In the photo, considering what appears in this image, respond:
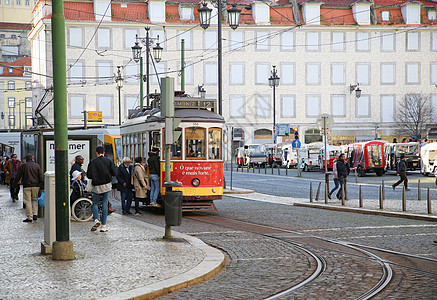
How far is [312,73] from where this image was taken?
74.6m

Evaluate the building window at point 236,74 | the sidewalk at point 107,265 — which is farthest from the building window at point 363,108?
the sidewalk at point 107,265

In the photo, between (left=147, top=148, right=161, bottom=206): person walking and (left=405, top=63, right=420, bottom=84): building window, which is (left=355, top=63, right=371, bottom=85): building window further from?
(left=147, top=148, right=161, bottom=206): person walking

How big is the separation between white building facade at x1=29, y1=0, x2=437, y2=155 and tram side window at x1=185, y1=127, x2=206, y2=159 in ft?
171

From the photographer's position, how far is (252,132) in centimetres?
7494

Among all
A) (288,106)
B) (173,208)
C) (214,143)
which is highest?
(288,106)

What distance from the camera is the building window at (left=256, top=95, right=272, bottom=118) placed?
243 feet

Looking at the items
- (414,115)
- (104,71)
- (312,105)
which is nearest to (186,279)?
(104,71)

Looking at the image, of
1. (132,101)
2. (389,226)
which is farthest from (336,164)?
(132,101)

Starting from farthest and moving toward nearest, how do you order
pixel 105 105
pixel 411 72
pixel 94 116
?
pixel 411 72, pixel 105 105, pixel 94 116

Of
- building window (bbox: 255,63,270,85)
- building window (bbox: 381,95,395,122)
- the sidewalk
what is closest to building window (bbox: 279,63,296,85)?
building window (bbox: 255,63,270,85)

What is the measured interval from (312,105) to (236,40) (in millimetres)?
10847

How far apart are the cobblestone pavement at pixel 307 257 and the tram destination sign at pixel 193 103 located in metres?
3.09

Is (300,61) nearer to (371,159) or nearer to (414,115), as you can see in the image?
(414,115)

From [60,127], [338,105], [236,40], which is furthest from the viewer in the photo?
[338,105]
